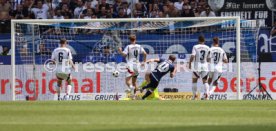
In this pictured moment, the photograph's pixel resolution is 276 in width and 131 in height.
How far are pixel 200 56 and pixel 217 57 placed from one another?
56 cm

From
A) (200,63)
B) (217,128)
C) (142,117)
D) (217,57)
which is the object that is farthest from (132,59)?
(217,128)

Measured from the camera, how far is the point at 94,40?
1067 inches

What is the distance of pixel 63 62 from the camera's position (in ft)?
85.9

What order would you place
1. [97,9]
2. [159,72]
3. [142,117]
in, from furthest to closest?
[97,9] → [159,72] → [142,117]

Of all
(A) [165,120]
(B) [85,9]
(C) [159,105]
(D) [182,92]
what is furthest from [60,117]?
(B) [85,9]

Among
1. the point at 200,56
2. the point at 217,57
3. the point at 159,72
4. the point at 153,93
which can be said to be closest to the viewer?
the point at 153,93

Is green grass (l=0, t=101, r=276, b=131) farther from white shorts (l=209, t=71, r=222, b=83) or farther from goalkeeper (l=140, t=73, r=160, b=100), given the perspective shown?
white shorts (l=209, t=71, r=222, b=83)

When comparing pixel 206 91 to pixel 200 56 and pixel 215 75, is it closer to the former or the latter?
pixel 215 75

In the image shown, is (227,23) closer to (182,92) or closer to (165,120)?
(182,92)

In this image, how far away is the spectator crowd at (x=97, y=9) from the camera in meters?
28.1

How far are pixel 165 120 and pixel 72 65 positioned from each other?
12939 mm

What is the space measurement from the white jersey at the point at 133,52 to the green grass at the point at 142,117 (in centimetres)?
895

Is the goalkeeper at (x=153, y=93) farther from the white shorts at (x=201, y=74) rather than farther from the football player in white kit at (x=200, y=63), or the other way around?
the white shorts at (x=201, y=74)

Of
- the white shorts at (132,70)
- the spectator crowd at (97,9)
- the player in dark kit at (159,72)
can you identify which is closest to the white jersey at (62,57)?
the white shorts at (132,70)
